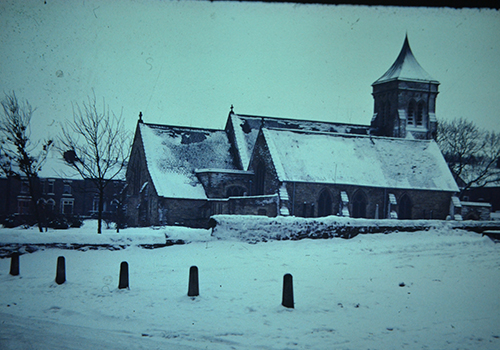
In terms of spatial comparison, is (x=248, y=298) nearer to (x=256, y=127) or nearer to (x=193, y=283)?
(x=193, y=283)

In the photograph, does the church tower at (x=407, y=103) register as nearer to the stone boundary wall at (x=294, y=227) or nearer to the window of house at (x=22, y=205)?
the stone boundary wall at (x=294, y=227)

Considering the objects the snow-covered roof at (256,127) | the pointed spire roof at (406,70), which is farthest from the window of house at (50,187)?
the pointed spire roof at (406,70)

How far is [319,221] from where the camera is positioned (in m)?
22.3

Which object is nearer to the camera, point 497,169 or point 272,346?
point 272,346

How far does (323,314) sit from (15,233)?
37.0ft

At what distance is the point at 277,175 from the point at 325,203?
4386 millimetres

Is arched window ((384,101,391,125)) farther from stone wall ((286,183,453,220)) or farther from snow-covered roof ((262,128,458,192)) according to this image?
stone wall ((286,183,453,220))

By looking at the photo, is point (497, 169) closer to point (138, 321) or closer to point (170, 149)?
point (170, 149)

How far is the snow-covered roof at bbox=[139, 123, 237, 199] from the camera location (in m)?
38.2

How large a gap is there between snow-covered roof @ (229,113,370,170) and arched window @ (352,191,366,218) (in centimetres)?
915

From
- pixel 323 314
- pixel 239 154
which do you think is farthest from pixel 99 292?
pixel 239 154

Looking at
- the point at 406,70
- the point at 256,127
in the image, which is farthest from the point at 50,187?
the point at 406,70

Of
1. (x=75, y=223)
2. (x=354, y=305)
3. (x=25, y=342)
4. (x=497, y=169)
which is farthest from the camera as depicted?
(x=497, y=169)

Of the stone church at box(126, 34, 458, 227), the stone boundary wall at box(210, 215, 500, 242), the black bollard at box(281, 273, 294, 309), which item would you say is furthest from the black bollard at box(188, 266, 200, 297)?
the stone church at box(126, 34, 458, 227)
